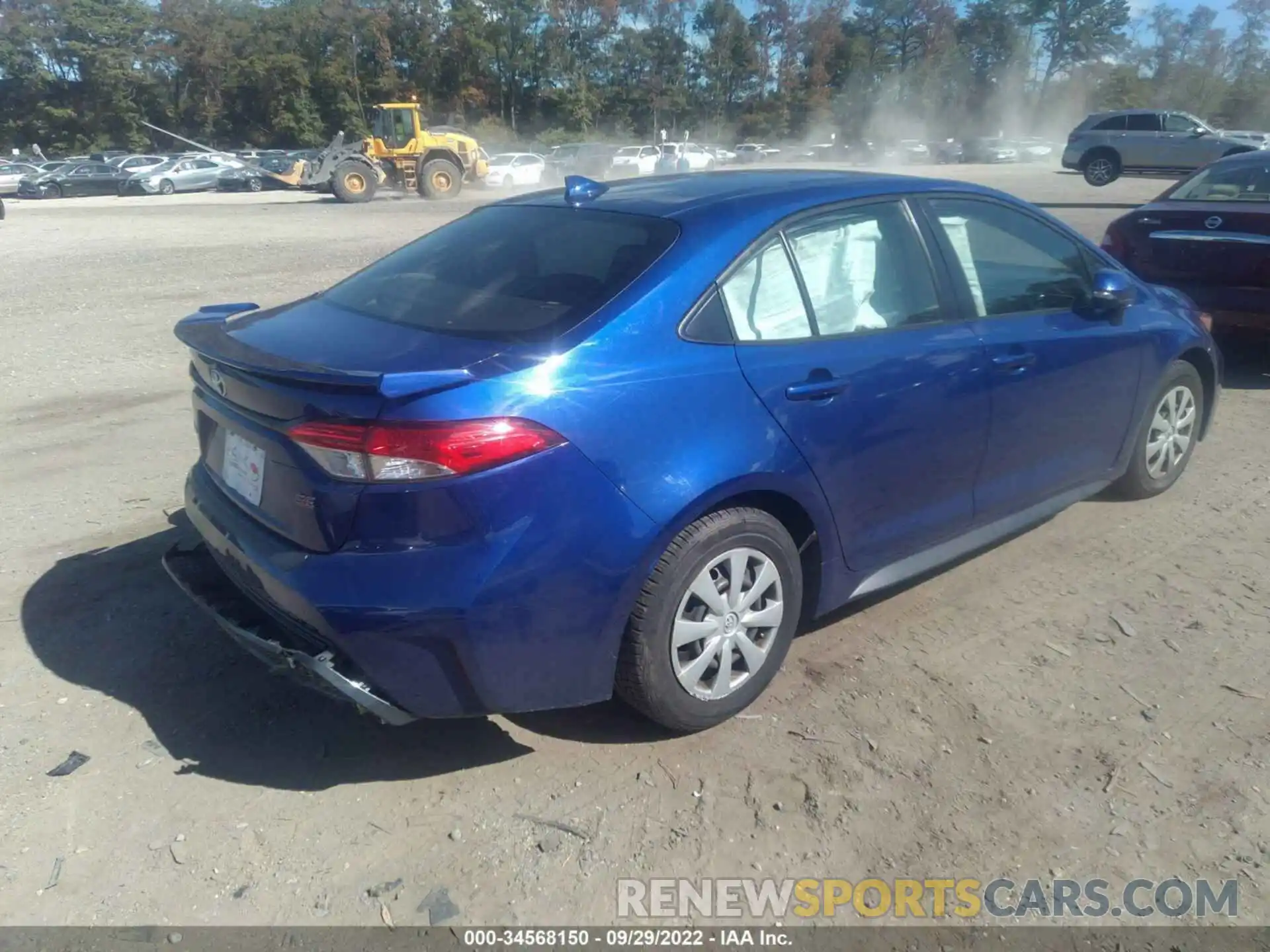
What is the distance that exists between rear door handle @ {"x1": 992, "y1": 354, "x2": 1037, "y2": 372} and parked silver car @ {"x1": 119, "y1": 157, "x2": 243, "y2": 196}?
41033 millimetres

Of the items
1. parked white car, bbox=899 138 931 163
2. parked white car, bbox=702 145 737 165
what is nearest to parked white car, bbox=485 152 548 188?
parked white car, bbox=702 145 737 165

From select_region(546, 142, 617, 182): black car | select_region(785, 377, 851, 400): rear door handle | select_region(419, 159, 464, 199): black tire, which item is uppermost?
select_region(785, 377, 851, 400): rear door handle

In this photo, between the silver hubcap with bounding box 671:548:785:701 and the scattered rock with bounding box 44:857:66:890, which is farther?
the silver hubcap with bounding box 671:548:785:701

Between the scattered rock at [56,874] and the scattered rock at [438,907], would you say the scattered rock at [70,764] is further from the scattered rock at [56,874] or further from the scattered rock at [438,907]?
the scattered rock at [438,907]

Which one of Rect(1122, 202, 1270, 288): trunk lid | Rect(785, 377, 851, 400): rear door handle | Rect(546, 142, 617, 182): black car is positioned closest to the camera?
Rect(785, 377, 851, 400): rear door handle

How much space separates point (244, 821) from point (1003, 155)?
195 feet

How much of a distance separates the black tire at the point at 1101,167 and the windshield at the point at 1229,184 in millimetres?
22499

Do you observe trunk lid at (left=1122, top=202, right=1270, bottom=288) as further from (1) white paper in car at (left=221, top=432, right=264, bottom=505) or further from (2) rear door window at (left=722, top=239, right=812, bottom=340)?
(1) white paper in car at (left=221, top=432, right=264, bottom=505)

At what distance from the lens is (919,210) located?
3871mm

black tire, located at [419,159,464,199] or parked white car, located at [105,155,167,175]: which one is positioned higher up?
black tire, located at [419,159,464,199]

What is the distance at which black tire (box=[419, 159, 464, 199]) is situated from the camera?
103ft

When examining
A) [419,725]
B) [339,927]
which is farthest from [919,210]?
[339,927]

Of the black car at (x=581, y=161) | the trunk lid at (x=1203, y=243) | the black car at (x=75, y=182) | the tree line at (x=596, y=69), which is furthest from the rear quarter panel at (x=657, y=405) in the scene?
the tree line at (x=596, y=69)

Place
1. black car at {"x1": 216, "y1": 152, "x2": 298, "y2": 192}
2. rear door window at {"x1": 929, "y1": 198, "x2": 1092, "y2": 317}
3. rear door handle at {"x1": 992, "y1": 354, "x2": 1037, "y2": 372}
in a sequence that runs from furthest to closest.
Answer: black car at {"x1": 216, "y1": 152, "x2": 298, "y2": 192}, rear door window at {"x1": 929, "y1": 198, "x2": 1092, "y2": 317}, rear door handle at {"x1": 992, "y1": 354, "x2": 1037, "y2": 372}
